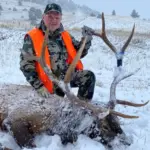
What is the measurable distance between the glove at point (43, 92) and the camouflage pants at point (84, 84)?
14.5 inches

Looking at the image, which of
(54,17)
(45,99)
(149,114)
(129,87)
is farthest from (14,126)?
(129,87)

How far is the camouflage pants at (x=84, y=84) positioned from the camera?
6516 mm

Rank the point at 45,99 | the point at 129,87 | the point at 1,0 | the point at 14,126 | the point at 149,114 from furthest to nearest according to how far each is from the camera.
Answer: the point at 1,0
the point at 129,87
the point at 149,114
the point at 45,99
the point at 14,126

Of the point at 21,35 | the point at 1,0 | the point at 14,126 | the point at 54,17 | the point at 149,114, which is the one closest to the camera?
the point at 14,126

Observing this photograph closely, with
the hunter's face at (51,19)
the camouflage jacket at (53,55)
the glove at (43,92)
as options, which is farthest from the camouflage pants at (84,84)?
the hunter's face at (51,19)

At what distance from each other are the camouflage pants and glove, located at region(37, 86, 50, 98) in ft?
1.21

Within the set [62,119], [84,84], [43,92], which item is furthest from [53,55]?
[62,119]

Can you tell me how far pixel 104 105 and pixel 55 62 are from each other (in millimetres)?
1260

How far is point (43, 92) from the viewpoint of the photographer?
6078 mm

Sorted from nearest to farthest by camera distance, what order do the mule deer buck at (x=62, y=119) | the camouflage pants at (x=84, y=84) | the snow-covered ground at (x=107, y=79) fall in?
1. the mule deer buck at (x=62, y=119)
2. the snow-covered ground at (x=107, y=79)
3. the camouflage pants at (x=84, y=84)

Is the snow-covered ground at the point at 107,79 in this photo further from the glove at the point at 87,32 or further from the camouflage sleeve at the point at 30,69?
the glove at the point at 87,32

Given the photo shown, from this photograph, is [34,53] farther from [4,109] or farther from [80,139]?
[80,139]

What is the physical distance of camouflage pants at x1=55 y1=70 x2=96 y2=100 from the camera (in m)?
6.52

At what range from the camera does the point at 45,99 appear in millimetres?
6016
